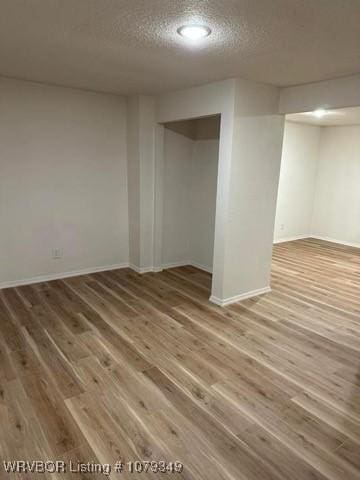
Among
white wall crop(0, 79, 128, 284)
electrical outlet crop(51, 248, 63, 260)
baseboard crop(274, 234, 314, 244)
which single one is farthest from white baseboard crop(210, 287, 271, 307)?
baseboard crop(274, 234, 314, 244)

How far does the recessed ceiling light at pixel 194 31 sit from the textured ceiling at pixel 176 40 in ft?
0.16

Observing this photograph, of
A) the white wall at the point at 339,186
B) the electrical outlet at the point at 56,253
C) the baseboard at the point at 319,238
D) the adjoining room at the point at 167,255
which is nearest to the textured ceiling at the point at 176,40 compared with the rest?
the adjoining room at the point at 167,255

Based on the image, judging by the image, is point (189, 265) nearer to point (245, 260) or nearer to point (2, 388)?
point (245, 260)

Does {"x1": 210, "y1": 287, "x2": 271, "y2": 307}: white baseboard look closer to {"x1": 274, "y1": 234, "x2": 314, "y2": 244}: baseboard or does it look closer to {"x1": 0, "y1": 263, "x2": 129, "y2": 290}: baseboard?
{"x1": 0, "y1": 263, "x2": 129, "y2": 290}: baseboard

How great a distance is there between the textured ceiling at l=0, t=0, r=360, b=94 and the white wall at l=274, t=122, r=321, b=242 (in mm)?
3444

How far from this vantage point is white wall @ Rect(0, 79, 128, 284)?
385cm

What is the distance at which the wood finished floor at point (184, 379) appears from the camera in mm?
1851

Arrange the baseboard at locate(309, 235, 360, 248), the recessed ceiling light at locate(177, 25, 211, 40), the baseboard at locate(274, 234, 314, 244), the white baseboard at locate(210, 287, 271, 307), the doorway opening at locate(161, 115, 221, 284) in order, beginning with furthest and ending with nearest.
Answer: the baseboard at locate(274, 234, 314, 244) → the baseboard at locate(309, 235, 360, 248) → the doorway opening at locate(161, 115, 221, 284) → the white baseboard at locate(210, 287, 271, 307) → the recessed ceiling light at locate(177, 25, 211, 40)

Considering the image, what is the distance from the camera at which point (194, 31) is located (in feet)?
6.86

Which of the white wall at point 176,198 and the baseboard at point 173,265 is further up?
the white wall at point 176,198

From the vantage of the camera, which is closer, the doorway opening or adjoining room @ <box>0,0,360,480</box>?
adjoining room @ <box>0,0,360,480</box>

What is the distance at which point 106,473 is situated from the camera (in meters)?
1.71

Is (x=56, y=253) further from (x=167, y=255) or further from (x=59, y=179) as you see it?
(x=167, y=255)

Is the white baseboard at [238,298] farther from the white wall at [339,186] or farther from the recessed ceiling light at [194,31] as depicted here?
the white wall at [339,186]
